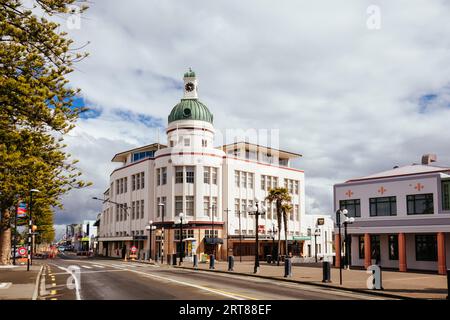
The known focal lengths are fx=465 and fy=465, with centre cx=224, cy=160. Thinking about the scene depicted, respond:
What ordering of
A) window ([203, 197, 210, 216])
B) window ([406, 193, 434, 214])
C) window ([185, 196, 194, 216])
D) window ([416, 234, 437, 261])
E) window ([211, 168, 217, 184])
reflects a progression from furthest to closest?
window ([211, 168, 217, 184]) < window ([203, 197, 210, 216]) < window ([185, 196, 194, 216]) < window ([416, 234, 437, 261]) < window ([406, 193, 434, 214])

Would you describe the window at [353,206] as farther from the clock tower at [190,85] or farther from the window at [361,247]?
the clock tower at [190,85]

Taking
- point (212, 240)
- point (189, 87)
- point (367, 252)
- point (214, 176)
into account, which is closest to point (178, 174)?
point (214, 176)

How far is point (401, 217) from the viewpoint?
1435 inches

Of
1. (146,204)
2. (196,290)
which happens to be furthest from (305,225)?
(196,290)

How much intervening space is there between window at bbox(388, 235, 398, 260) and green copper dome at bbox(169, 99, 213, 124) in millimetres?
34156

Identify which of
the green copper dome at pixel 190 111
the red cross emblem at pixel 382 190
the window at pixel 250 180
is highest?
the green copper dome at pixel 190 111

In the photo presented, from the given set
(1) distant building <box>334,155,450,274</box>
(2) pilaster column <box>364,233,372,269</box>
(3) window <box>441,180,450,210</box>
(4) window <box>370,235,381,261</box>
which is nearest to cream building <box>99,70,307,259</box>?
(1) distant building <box>334,155,450,274</box>

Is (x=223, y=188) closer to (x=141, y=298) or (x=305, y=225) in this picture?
(x=305, y=225)

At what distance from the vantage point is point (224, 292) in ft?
A: 61.2

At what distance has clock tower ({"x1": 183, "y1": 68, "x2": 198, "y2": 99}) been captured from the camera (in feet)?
229

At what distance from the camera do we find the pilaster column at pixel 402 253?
1400 inches

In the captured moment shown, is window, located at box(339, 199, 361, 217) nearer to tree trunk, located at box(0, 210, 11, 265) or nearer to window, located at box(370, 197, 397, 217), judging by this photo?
window, located at box(370, 197, 397, 217)

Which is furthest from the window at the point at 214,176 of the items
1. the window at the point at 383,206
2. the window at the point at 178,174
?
the window at the point at 383,206
